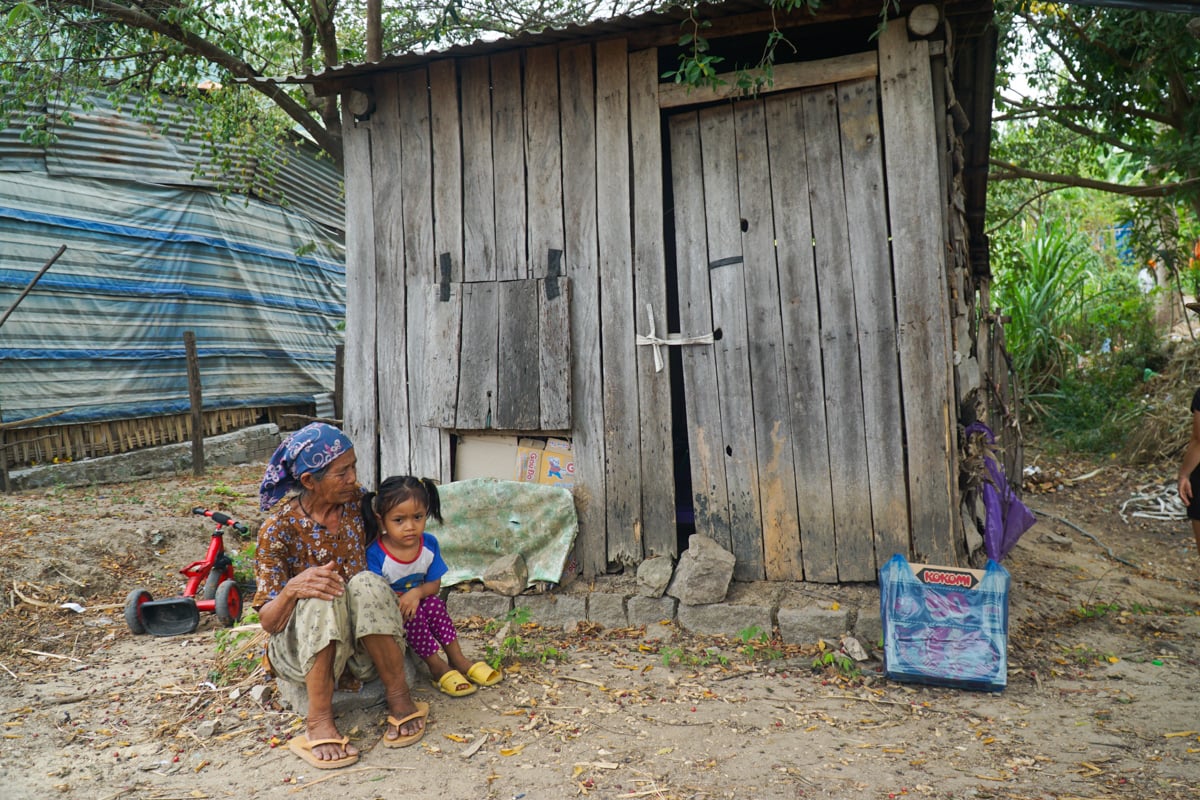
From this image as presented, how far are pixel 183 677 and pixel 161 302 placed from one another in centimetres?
718

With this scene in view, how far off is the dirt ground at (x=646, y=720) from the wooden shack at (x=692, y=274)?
725mm

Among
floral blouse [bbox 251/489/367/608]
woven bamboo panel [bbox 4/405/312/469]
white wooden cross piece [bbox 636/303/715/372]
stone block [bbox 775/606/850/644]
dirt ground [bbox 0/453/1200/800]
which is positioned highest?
white wooden cross piece [bbox 636/303/715/372]

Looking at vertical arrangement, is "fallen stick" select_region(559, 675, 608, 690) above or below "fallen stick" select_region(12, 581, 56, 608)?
below

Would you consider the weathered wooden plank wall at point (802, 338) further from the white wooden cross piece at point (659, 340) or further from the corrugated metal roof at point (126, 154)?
the corrugated metal roof at point (126, 154)

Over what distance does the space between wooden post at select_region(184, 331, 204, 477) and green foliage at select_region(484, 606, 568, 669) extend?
20.2ft

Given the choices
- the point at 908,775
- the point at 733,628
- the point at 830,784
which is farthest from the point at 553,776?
the point at 733,628

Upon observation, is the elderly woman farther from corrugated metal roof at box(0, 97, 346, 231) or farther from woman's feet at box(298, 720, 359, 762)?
corrugated metal roof at box(0, 97, 346, 231)

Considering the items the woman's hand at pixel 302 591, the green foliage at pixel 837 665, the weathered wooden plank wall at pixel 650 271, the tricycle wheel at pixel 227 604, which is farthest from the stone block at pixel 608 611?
the tricycle wheel at pixel 227 604

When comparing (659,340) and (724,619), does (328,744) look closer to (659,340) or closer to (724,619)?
(724,619)

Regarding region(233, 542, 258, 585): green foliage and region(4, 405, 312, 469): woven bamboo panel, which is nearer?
region(233, 542, 258, 585): green foliage

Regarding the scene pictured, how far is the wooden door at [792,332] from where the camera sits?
450 cm

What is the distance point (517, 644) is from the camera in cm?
447

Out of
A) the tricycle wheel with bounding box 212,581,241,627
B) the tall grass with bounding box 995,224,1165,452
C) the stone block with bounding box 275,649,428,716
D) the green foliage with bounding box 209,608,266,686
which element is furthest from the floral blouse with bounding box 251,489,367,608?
the tall grass with bounding box 995,224,1165,452

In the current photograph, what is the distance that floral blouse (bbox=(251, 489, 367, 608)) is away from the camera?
133 inches
